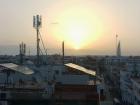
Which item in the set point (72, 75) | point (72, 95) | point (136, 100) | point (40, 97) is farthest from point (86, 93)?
point (136, 100)

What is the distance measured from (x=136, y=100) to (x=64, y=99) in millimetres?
24922

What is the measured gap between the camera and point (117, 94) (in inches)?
2591

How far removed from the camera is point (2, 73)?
3869 cm

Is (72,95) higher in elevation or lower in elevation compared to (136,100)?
higher

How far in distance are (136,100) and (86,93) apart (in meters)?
23.6

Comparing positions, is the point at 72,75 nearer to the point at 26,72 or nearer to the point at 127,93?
the point at 26,72

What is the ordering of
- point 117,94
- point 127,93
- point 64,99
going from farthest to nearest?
point 117,94, point 127,93, point 64,99

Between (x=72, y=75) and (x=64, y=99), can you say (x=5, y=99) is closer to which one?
(x=64, y=99)

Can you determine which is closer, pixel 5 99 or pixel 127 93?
pixel 5 99

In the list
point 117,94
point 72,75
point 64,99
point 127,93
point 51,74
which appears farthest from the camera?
point 117,94

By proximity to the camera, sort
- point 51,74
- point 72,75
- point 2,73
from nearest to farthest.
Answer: point 72,75 → point 2,73 → point 51,74

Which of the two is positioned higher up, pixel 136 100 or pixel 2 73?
pixel 2 73

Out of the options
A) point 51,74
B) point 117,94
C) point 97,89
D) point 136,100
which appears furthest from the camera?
point 117,94

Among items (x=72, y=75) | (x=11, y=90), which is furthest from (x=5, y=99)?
(x=72, y=75)
